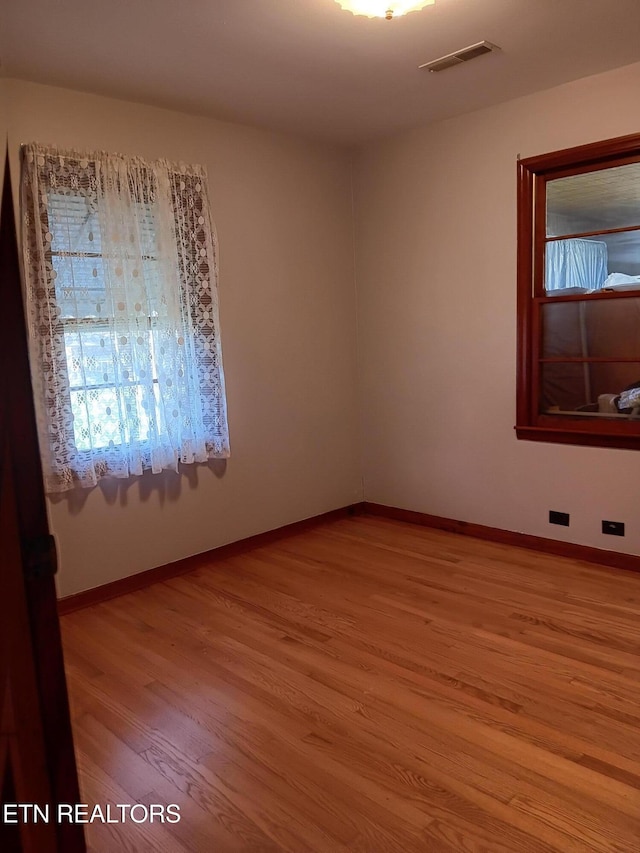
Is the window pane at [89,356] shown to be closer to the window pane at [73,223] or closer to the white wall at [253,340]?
the window pane at [73,223]

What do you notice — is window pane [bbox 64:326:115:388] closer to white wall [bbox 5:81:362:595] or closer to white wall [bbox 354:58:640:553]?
white wall [bbox 5:81:362:595]

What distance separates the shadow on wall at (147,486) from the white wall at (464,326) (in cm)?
138

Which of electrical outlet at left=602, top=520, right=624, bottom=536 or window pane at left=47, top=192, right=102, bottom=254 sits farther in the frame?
electrical outlet at left=602, top=520, right=624, bottom=536

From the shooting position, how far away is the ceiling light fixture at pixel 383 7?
237 centimetres

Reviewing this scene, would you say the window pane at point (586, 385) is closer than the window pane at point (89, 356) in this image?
No

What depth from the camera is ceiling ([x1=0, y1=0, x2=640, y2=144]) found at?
2.50 metres

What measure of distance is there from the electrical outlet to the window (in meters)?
0.45

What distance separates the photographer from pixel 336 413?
4605 millimetres

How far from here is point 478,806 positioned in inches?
71.7

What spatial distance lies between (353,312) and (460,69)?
184cm

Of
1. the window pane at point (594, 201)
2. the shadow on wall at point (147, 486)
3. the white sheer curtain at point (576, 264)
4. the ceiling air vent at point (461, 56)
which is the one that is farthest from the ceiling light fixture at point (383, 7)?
the shadow on wall at point (147, 486)

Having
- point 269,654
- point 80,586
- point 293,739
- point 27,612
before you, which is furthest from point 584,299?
point 27,612

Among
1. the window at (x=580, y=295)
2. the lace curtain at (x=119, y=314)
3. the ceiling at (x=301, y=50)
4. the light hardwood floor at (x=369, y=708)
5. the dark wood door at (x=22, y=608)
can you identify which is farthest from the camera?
the window at (x=580, y=295)

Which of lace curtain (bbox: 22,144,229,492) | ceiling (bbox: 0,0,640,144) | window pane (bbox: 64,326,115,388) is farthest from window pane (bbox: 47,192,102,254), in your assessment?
ceiling (bbox: 0,0,640,144)
